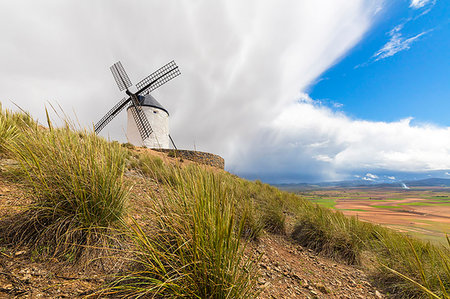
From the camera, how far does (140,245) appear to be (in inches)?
69.7

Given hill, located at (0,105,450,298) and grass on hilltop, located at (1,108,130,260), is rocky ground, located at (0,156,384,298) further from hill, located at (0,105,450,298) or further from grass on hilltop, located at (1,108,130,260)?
grass on hilltop, located at (1,108,130,260)

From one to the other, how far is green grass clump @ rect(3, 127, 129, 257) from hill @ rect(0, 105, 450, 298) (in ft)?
0.04

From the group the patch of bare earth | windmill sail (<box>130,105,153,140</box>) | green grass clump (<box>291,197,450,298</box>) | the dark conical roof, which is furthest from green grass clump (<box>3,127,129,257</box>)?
the dark conical roof

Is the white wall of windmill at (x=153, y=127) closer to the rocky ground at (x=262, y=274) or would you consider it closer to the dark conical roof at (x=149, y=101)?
the dark conical roof at (x=149, y=101)

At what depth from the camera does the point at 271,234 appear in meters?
4.41

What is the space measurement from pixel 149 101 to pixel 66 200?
2279cm

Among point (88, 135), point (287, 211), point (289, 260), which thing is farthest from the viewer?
point (287, 211)

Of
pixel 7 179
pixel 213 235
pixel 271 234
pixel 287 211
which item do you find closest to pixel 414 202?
pixel 287 211

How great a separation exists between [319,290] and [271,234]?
1.78 metres

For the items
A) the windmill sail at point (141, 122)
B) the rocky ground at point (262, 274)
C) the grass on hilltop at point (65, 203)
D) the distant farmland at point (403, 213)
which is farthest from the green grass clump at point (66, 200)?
the windmill sail at point (141, 122)

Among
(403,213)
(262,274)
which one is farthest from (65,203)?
(403,213)

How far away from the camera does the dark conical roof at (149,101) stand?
71.6 feet

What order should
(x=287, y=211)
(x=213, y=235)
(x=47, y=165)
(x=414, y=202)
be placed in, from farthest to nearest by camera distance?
(x=414, y=202) < (x=287, y=211) < (x=47, y=165) < (x=213, y=235)

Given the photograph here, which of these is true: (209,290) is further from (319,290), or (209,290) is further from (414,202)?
(414,202)
